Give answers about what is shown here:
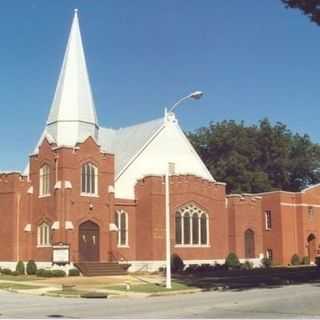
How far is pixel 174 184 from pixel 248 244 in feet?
33.9

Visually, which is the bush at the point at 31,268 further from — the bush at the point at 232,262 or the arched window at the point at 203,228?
the bush at the point at 232,262

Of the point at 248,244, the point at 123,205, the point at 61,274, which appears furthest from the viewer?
the point at 248,244

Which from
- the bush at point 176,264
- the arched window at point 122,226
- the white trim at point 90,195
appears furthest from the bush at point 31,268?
the bush at point 176,264

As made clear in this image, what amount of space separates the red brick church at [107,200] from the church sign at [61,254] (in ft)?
0.34

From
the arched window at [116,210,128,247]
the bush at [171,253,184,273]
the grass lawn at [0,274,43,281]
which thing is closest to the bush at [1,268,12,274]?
→ the grass lawn at [0,274,43,281]

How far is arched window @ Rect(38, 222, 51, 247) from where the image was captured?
46906 millimetres

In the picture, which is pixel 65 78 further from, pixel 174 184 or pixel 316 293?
pixel 316 293

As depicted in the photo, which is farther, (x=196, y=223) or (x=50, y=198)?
Result: (x=196, y=223)

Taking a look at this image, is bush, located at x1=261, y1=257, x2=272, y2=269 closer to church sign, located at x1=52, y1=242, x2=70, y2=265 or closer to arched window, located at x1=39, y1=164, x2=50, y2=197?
church sign, located at x1=52, y1=242, x2=70, y2=265

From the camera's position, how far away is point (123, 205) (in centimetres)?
4994

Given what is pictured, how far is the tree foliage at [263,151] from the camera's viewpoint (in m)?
81.9

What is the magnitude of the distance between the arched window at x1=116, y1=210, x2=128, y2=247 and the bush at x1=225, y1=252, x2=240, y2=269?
803 cm

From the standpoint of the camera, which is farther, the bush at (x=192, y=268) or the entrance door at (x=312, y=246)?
the entrance door at (x=312, y=246)

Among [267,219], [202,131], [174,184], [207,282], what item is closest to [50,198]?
[174,184]
